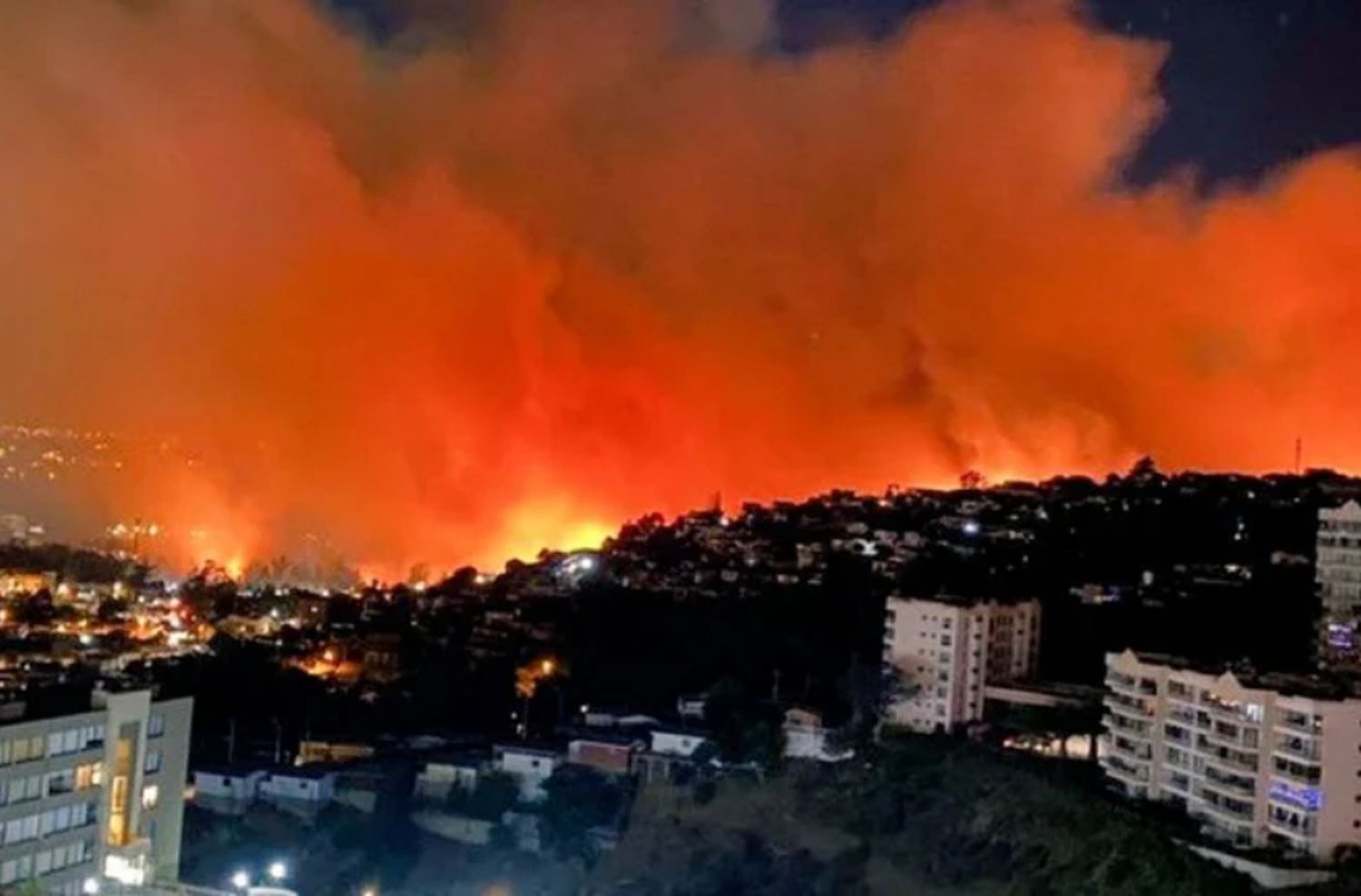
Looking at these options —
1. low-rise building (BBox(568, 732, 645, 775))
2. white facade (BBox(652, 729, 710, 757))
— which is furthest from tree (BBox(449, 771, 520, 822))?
white facade (BBox(652, 729, 710, 757))

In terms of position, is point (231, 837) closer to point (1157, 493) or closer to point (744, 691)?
point (744, 691)

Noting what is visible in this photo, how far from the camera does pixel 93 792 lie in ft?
27.3

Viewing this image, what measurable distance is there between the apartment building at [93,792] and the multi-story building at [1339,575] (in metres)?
8.37

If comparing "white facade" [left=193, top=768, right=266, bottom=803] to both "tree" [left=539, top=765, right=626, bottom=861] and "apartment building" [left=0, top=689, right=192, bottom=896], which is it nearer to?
"tree" [left=539, top=765, right=626, bottom=861]

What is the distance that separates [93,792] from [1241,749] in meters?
6.05

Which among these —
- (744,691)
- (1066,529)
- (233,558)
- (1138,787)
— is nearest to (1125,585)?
(1066,529)

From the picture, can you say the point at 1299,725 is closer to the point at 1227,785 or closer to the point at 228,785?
the point at 1227,785

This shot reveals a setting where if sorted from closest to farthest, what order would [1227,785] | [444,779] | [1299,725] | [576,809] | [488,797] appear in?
1. [1299,725]
2. [1227,785]
3. [576,809]
4. [488,797]
5. [444,779]

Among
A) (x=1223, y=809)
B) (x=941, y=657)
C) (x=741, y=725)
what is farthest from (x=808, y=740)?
(x=1223, y=809)

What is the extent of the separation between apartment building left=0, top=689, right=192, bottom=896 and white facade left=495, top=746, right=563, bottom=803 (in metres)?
3.76

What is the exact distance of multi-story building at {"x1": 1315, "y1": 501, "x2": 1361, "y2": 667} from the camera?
12.9 m

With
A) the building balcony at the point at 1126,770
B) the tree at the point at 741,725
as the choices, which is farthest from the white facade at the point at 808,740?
the building balcony at the point at 1126,770

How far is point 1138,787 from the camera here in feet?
34.6

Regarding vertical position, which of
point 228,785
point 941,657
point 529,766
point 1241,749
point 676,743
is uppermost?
point 941,657
